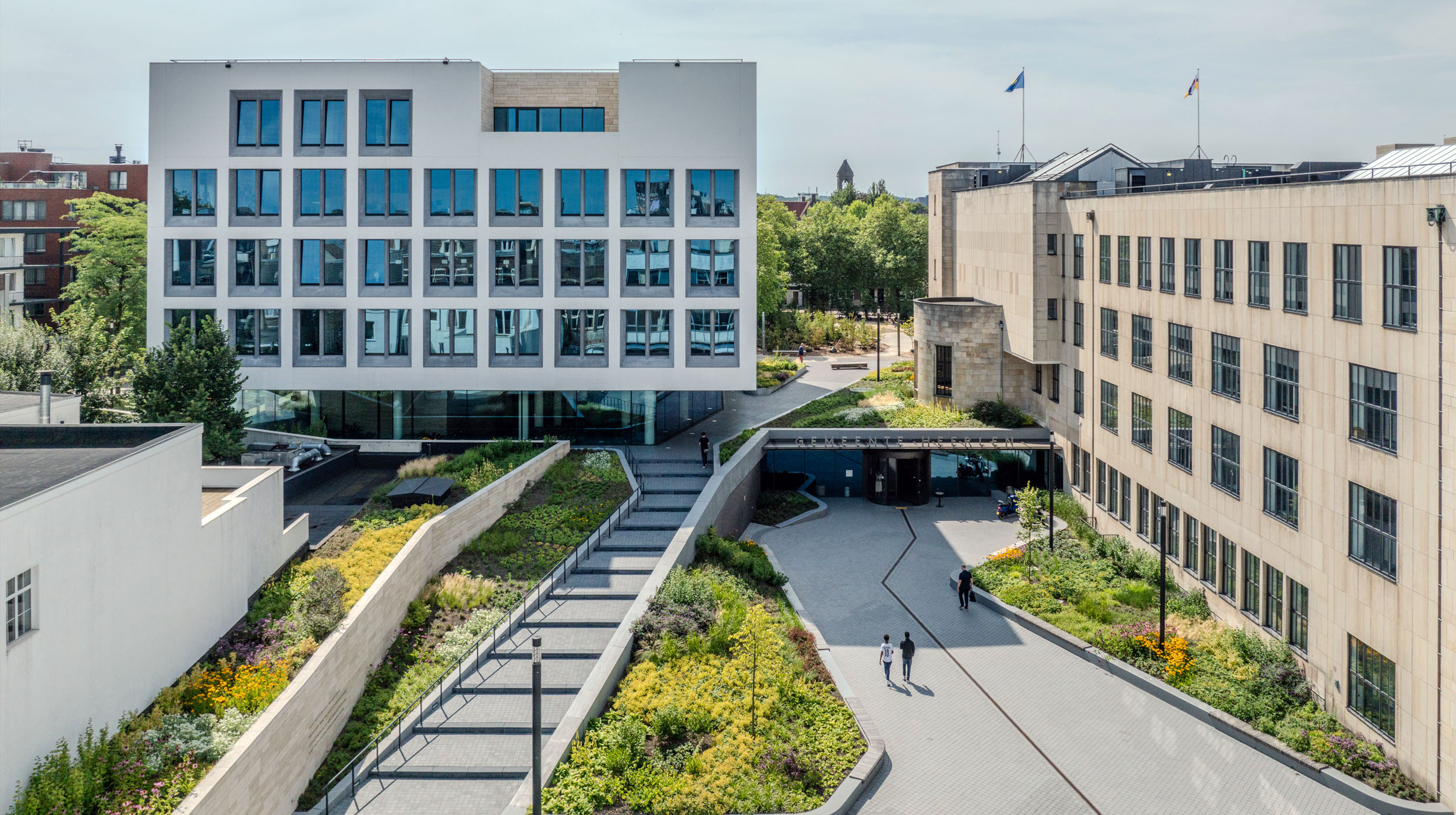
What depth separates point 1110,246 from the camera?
1412 inches

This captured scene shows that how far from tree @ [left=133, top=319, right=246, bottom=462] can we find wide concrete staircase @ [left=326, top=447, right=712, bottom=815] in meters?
13.2

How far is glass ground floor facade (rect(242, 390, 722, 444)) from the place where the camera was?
138 feet

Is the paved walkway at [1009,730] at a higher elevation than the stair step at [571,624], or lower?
lower

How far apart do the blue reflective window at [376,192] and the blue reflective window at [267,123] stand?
378cm

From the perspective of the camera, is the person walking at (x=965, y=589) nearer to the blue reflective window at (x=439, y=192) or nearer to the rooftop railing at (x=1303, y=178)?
the rooftop railing at (x=1303, y=178)

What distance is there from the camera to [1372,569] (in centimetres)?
2091

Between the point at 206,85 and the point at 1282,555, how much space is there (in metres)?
39.0

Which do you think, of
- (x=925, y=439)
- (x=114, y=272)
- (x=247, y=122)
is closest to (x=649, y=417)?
(x=925, y=439)

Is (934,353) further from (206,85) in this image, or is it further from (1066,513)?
(206,85)

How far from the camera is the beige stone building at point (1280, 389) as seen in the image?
63.7ft

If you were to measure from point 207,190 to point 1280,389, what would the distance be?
122 ft

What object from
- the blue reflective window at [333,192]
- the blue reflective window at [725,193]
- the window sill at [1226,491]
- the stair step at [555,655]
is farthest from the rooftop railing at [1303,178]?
the blue reflective window at [333,192]

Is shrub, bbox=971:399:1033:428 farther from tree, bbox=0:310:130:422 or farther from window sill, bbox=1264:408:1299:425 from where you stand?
tree, bbox=0:310:130:422

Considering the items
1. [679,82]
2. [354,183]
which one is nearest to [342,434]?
[354,183]
